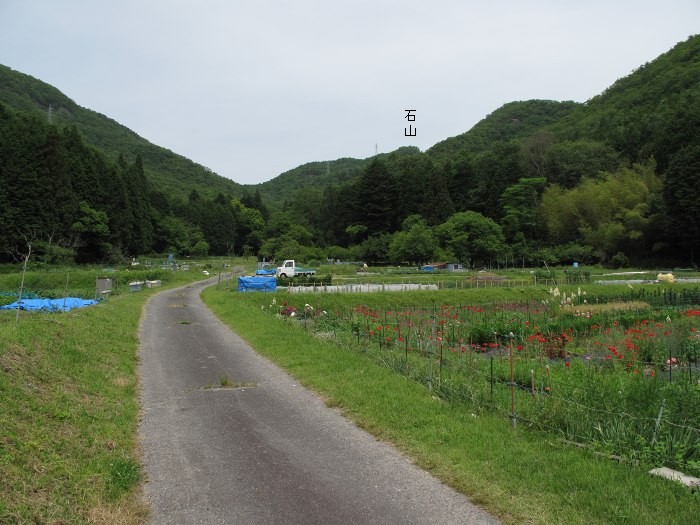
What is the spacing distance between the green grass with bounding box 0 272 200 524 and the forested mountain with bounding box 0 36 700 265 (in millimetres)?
34964

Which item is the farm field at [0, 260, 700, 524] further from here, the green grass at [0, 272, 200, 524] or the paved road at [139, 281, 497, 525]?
the paved road at [139, 281, 497, 525]

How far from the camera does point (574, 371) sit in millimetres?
7324

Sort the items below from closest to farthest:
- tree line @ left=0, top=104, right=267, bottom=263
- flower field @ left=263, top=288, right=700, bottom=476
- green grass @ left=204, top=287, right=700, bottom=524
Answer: green grass @ left=204, top=287, right=700, bottom=524 → flower field @ left=263, top=288, right=700, bottom=476 → tree line @ left=0, top=104, right=267, bottom=263

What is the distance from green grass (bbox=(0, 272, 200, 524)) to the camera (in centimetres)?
386

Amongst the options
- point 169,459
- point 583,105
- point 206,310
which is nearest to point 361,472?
point 169,459

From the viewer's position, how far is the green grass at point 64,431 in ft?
12.7

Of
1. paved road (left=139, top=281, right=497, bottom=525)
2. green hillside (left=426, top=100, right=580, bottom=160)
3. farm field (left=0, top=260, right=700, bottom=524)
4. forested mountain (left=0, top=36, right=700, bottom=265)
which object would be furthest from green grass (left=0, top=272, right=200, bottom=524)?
green hillside (left=426, top=100, right=580, bottom=160)

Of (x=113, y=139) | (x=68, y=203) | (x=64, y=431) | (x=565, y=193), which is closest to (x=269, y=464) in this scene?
(x=64, y=431)

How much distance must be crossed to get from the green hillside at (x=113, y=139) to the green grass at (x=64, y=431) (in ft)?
275

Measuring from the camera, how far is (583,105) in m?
95.0

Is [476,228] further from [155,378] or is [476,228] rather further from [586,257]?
[155,378]

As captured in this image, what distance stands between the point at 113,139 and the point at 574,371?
12164cm

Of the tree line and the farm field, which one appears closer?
the farm field

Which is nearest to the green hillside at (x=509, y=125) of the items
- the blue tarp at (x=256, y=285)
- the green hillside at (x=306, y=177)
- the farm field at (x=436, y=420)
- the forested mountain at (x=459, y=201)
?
the forested mountain at (x=459, y=201)
